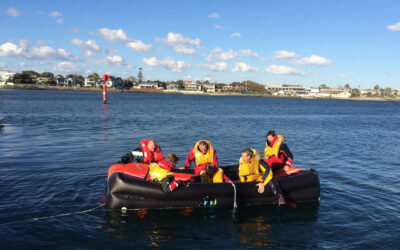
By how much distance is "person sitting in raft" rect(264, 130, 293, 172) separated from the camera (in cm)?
941

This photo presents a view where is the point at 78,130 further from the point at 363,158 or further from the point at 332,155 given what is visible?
the point at 363,158

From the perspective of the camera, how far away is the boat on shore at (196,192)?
7531 mm

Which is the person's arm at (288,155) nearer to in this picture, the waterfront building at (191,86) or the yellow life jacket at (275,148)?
the yellow life jacket at (275,148)

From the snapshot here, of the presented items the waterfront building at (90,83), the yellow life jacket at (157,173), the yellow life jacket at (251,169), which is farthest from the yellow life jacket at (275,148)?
the waterfront building at (90,83)

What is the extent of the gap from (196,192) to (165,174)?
2.92 feet

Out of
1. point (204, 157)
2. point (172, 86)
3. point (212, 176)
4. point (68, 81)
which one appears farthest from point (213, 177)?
point (68, 81)

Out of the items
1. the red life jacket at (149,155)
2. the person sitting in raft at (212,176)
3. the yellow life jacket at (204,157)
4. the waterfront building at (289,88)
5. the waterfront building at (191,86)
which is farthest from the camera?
the waterfront building at (289,88)

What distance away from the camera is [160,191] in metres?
7.57

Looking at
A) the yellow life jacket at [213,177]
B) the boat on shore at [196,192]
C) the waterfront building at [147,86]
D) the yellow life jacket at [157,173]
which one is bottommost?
the boat on shore at [196,192]

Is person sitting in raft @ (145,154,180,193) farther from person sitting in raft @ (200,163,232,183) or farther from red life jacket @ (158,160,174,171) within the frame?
person sitting in raft @ (200,163,232,183)

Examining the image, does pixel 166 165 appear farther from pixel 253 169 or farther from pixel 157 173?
pixel 253 169

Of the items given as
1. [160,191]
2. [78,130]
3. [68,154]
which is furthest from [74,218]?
[78,130]

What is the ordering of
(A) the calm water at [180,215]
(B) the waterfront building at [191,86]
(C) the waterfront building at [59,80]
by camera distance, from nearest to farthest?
1. (A) the calm water at [180,215]
2. (C) the waterfront building at [59,80]
3. (B) the waterfront building at [191,86]

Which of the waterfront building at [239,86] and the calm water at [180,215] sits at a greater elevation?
the waterfront building at [239,86]
